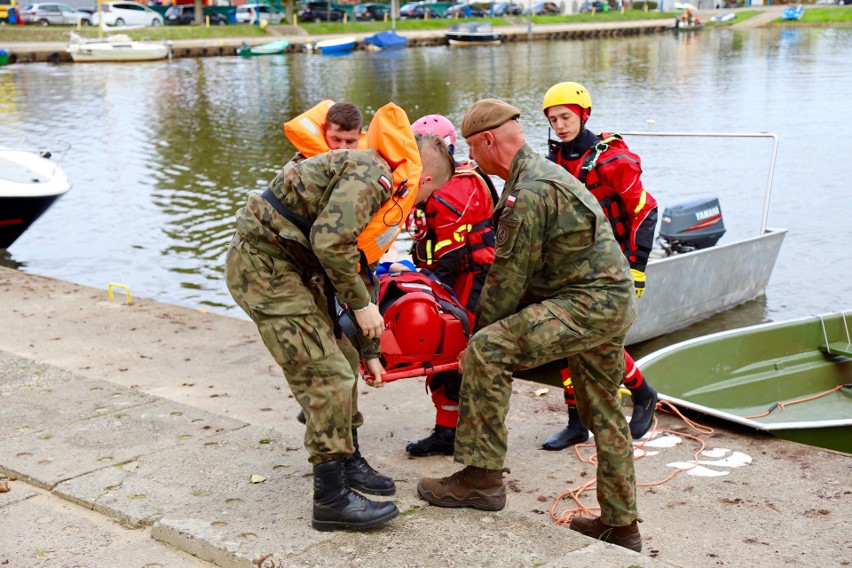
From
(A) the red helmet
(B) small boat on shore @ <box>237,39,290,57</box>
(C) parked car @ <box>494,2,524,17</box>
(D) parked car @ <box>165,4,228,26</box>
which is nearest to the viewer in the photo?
(A) the red helmet

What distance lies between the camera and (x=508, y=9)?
3150 inches

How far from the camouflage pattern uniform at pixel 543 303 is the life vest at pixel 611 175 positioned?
1627 mm

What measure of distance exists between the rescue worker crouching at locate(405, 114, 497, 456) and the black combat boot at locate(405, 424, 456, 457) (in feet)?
0.33

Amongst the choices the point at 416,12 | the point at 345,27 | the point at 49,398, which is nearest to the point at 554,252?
the point at 49,398

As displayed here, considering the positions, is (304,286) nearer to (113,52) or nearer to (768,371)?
(768,371)

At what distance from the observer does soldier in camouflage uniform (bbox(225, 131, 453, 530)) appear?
4.10 metres

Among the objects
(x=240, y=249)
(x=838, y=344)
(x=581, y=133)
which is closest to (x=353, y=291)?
(x=240, y=249)

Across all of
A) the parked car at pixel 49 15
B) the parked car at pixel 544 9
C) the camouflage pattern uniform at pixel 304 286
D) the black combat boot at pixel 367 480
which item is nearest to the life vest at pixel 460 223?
the camouflage pattern uniform at pixel 304 286

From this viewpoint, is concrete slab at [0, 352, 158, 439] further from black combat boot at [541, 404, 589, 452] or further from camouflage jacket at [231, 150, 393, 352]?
black combat boot at [541, 404, 589, 452]

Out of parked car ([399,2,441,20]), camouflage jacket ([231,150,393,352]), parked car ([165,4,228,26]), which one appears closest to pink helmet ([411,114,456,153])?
camouflage jacket ([231,150,393,352])

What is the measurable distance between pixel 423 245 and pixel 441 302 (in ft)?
1.69

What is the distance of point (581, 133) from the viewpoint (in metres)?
5.97

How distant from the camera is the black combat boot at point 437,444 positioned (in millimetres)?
5770

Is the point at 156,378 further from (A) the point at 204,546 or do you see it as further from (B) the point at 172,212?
(B) the point at 172,212
